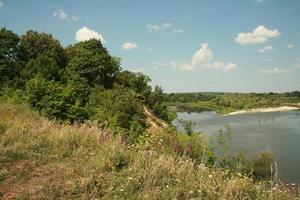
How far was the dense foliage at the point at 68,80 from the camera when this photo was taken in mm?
27375

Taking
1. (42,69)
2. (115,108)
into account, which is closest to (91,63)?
(42,69)

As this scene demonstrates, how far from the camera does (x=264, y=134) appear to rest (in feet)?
208

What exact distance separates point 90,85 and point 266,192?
1609 inches

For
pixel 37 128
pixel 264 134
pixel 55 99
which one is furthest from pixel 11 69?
pixel 264 134

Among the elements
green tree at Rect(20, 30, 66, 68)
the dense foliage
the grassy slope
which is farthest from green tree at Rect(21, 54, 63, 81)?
the grassy slope

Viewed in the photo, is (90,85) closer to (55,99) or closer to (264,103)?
(55,99)

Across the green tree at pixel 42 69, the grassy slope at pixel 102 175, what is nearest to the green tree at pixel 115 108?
the green tree at pixel 42 69

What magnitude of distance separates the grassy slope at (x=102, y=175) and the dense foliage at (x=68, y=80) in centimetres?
1870

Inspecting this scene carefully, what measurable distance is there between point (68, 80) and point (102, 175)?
37.1m

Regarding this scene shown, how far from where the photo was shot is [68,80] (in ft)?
135

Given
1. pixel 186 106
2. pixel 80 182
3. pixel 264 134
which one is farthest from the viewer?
pixel 186 106

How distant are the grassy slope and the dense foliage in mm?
18703

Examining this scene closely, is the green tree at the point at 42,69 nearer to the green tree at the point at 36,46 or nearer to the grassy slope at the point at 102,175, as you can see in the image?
the green tree at the point at 36,46

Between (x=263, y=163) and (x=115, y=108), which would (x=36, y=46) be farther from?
(x=263, y=163)
